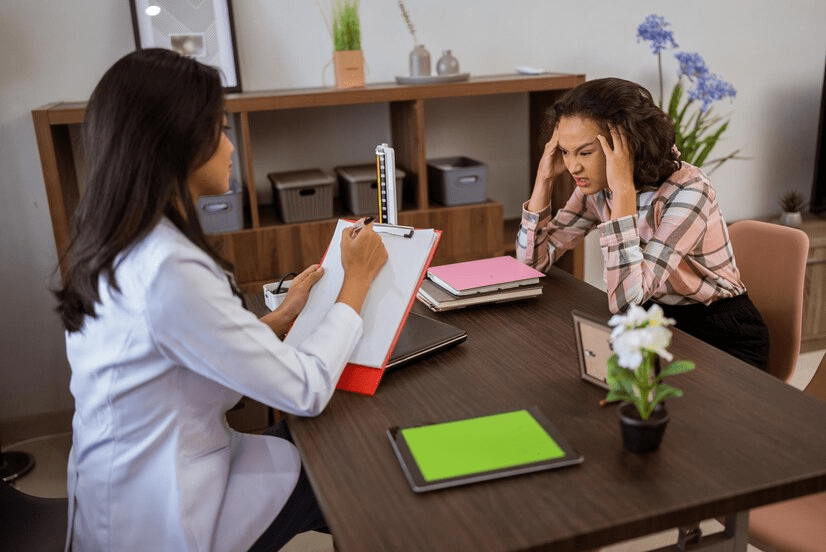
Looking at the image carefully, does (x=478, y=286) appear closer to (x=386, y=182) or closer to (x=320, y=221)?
(x=386, y=182)

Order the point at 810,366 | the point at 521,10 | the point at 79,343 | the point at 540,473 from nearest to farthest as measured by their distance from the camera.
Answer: the point at 540,473 → the point at 79,343 → the point at 521,10 → the point at 810,366

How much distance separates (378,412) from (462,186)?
157 centimetres

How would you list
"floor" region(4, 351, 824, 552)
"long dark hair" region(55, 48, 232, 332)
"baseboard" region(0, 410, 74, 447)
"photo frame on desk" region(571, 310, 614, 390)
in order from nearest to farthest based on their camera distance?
"long dark hair" region(55, 48, 232, 332) < "photo frame on desk" region(571, 310, 614, 390) < "floor" region(4, 351, 824, 552) < "baseboard" region(0, 410, 74, 447)

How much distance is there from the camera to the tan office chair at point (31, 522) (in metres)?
1.41

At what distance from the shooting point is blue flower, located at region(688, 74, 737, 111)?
296cm

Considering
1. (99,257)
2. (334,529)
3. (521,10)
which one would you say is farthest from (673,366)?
(521,10)

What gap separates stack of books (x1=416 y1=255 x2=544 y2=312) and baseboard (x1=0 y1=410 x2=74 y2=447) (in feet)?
5.69

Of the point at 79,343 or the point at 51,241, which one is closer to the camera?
the point at 79,343

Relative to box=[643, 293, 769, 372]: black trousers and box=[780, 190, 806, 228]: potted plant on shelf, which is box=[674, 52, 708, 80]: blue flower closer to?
box=[780, 190, 806, 228]: potted plant on shelf

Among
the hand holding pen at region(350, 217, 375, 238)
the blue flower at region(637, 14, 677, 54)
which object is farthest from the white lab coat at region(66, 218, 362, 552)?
the blue flower at region(637, 14, 677, 54)

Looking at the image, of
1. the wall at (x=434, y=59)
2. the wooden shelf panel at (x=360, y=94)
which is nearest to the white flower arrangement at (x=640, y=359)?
the wooden shelf panel at (x=360, y=94)

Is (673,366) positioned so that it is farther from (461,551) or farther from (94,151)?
(94,151)

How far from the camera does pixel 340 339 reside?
132 centimetres

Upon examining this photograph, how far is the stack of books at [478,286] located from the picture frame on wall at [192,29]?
114 centimetres
